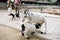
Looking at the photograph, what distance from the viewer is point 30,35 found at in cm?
461

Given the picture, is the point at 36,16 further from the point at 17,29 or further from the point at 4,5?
the point at 4,5

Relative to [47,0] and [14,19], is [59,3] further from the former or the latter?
[14,19]

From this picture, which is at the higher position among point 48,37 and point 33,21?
point 33,21

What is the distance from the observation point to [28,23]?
4547 millimetres

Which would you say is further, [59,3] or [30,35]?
[59,3]

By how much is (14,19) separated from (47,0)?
6322 millimetres

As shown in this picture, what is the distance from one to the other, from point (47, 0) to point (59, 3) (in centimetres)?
96

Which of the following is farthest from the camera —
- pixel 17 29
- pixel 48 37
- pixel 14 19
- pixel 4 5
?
pixel 4 5

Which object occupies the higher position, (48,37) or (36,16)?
(36,16)

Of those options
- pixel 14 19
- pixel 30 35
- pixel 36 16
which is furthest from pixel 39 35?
pixel 14 19

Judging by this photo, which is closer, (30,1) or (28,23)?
(28,23)

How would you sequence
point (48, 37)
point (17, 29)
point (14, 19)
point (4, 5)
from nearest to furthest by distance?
point (48, 37) → point (17, 29) → point (14, 19) → point (4, 5)

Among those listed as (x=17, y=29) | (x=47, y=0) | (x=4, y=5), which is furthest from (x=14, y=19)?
(x=47, y=0)

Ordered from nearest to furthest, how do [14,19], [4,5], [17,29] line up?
[17,29] < [14,19] < [4,5]
